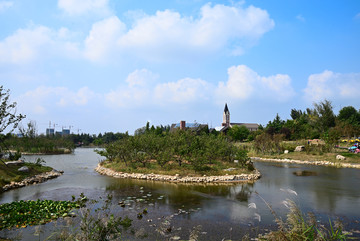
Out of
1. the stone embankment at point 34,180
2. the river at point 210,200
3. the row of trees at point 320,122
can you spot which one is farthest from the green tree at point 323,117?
the stone embankment at point 34,180

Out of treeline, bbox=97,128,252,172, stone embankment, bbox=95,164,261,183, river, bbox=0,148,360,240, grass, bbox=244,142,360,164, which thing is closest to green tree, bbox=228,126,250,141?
grass, bbox=244,142,360,164

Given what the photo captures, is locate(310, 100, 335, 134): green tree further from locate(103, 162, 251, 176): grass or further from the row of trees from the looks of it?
locate(103, 162, 251, 176): grass

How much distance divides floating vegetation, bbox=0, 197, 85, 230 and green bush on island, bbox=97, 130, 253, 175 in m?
9.00

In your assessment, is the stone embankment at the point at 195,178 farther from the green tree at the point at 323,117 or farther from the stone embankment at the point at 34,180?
the green tree at the point at 323,117

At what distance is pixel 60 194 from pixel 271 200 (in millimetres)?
10692

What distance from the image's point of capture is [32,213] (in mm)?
9203

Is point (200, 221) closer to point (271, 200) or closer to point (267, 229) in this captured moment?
point (267, 229)

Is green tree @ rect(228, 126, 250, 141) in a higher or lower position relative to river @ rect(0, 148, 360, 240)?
higher

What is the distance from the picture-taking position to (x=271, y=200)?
11.8 m

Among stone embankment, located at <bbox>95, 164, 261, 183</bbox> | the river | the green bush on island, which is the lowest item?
the river

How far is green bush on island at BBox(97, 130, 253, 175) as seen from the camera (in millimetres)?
18547

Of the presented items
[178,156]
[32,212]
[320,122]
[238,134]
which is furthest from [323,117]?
[32,212]

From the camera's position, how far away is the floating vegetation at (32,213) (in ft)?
27.6

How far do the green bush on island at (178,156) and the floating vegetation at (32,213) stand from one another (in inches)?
354
